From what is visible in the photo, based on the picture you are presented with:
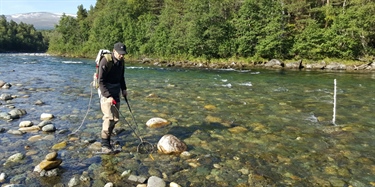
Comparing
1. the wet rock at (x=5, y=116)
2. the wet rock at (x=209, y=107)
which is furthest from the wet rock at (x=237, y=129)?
the wet rock at (x=5, y=116)

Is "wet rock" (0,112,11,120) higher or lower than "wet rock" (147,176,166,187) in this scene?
higher

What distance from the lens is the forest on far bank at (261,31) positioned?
122ft

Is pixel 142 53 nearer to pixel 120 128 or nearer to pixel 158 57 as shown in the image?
pixel 158 57

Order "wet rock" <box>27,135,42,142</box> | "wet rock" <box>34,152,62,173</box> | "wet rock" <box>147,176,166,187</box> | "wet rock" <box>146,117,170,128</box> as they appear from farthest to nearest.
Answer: "wet rock" <box>146,117,170,128</box> → "wet rock" <box>27,135,42,142</box> → "wet rock" <box>34,152,62,173</box> → "wet rock" <box>147,176,166,187</box>

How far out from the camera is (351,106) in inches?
474

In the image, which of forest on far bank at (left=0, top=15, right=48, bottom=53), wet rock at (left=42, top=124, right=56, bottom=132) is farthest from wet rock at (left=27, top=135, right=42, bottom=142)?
forest on far bank at (left=0, top=15, right=48, bottom=53)

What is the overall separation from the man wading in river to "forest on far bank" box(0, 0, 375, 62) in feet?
120

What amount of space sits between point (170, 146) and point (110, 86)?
2118mm

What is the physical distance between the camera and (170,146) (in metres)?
6.68

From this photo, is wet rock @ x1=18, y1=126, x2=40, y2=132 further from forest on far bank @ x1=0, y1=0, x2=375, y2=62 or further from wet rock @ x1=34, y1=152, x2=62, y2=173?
forest on far bank @ x1=0, y1=0, x2=375, y2=62

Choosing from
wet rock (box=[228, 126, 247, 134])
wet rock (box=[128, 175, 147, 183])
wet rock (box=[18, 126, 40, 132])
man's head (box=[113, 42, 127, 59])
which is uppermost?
man's head (box=[113, 42, 127, 59])

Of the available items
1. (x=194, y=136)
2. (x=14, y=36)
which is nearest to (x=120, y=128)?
(x=194, y=136)

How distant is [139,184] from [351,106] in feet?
36.0

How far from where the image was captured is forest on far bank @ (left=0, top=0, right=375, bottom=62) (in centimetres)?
3716
